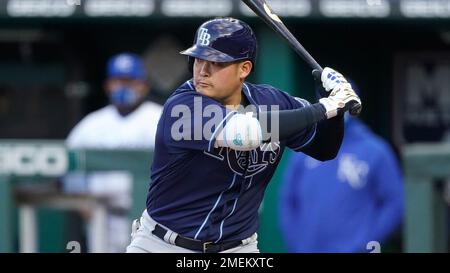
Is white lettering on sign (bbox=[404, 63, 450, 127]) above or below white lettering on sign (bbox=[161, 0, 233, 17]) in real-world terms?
below

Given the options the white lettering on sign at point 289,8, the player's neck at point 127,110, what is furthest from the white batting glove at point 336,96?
the white lettering on sign at point 289,8

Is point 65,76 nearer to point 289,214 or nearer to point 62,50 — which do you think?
point 62,50

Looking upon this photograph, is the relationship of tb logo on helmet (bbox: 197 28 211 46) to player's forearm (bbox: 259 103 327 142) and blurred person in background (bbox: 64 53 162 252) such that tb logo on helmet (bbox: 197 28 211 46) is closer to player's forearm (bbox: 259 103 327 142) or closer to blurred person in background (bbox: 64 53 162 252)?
player's forearm (bbox: 259 103 327 142)

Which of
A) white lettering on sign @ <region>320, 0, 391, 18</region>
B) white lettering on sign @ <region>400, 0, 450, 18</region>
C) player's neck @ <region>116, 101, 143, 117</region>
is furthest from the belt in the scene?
white lettering on sign @ <region>400, 0, 450, 18</region>

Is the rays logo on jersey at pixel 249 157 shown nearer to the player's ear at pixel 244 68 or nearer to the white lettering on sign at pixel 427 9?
the player's ear at pixel 244 68

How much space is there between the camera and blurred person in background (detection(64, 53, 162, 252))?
24.1ft

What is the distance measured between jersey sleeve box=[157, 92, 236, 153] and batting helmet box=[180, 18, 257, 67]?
6.4 inches

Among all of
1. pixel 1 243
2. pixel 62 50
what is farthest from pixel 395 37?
pixel 1 243

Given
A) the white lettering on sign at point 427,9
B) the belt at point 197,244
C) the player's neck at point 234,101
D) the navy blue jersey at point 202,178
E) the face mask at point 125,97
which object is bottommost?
the belt at point 197,244

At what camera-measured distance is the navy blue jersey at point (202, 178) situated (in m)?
4.95

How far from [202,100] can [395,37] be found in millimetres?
4819

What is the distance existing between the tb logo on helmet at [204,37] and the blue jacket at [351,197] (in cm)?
244

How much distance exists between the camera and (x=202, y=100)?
16.3 ft

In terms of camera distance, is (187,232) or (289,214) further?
(289,214)
